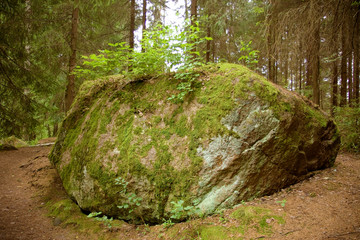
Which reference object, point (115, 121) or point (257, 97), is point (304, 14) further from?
point (115, 121)

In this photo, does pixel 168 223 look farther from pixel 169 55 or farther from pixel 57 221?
pixel 169 55

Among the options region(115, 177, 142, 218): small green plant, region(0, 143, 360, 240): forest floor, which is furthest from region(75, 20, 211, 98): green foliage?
region(0, 143, 360, 240): forest floor

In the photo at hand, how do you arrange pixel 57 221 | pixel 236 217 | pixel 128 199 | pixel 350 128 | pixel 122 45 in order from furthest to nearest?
pixel 350 128 → pixel 122 45 → pixel 57 221 → pixel 128 199 → pixel 236 217

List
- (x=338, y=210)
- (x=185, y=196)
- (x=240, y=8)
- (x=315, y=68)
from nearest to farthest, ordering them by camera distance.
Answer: (x=338, y=210), (x=185, y=196), (x=315, y=68), (x=240, y=8)

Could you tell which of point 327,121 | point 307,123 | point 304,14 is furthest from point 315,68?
point 307,123

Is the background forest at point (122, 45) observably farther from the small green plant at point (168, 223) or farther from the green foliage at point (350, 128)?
A: the small green plant at point (168, 223)

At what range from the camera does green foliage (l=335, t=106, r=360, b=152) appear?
22.9 feet

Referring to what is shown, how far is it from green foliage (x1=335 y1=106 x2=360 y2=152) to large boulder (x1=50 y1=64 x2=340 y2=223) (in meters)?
3.16

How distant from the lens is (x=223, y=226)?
3.15 meters

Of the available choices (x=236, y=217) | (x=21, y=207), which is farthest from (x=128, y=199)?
(x=21, y=207)

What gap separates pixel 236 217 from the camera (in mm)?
3238

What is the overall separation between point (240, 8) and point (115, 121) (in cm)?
1016

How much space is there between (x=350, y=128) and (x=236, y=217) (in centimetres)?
690

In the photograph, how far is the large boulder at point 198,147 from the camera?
372 cm
